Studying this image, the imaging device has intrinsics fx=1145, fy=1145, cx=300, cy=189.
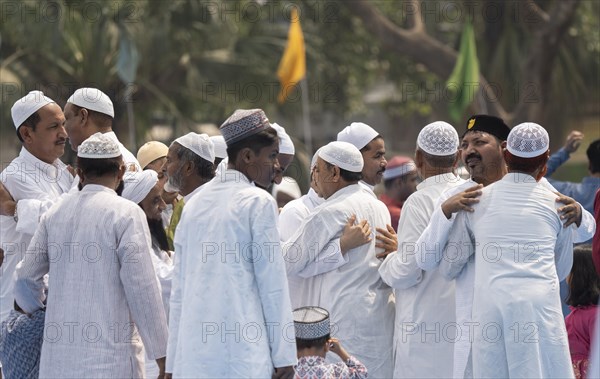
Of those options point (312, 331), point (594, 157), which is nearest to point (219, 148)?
point (312, 331)

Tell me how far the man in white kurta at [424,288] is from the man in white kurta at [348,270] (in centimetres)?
13

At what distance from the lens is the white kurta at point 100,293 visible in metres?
5.97

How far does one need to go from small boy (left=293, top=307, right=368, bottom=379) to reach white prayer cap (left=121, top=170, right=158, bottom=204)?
1.37 m

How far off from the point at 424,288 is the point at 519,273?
2.87 feet

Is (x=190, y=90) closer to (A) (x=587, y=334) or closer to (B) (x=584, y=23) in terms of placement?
(B) (x=584, y=23)

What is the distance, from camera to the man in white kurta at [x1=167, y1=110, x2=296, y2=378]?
544 centimetres

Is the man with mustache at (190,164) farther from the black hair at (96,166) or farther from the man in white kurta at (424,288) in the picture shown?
the man in white kurta at (424,288)

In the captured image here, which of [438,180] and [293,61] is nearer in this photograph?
[438,180]

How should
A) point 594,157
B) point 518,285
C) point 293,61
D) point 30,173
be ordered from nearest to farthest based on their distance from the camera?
1. point 518,285
2. point 30,173
3. point 594,157
4. point 293,61

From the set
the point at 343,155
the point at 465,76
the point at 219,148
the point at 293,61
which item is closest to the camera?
the point at 343,155

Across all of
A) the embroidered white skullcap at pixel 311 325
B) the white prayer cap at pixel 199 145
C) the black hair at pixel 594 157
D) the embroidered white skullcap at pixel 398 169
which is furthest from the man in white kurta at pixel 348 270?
the embroidered white skullcap at pixel 398 169

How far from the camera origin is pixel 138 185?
6.78 m

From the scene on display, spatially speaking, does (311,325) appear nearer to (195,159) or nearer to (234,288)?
(234,288)

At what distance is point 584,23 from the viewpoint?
23422mm
